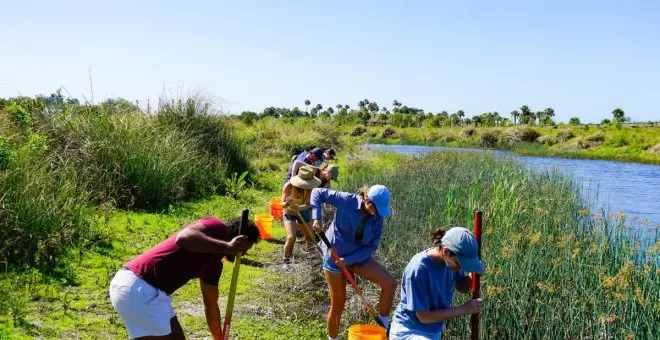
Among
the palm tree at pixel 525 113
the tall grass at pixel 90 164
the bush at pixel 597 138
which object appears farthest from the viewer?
the palm tree at pixel 525 113

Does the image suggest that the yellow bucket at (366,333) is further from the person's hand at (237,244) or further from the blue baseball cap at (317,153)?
the blue baseball cap at (317,153)

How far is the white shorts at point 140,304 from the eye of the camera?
305 centimetres

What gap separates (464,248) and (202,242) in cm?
130

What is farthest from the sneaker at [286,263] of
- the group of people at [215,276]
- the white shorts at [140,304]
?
the white shorts at [140,304]

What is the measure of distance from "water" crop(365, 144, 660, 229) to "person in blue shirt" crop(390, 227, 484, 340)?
691 cm

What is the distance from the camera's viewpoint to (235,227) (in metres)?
3.30

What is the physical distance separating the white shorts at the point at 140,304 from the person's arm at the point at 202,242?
283 millimetres

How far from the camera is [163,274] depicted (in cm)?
311

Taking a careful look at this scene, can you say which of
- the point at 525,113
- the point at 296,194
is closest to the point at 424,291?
the point at 296,194

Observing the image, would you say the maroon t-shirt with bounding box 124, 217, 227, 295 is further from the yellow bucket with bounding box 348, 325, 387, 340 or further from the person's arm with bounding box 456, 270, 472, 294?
the person's arm with bounding box 456, 270, 472, 294

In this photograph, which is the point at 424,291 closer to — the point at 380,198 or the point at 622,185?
the point at 380,198

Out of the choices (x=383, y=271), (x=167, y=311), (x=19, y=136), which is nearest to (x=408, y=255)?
(x=383, y=271)

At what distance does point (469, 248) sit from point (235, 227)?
1252 mm

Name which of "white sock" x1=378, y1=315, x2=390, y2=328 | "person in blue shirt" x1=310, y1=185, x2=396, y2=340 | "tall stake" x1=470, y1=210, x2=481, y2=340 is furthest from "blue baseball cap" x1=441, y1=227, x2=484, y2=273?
"white sock" x1=378, y1=315, x2=390, y2=328
